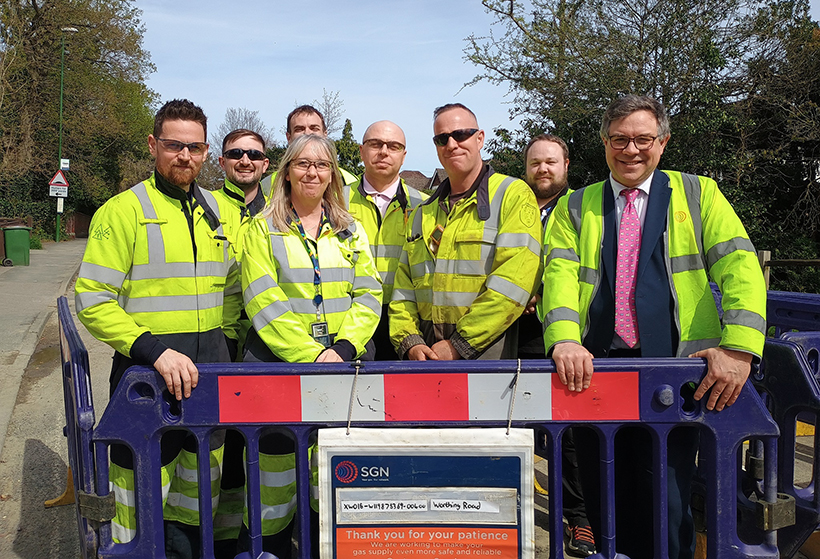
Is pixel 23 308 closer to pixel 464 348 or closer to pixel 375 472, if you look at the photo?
pixel 464 348

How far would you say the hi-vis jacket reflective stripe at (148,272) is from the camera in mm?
2721

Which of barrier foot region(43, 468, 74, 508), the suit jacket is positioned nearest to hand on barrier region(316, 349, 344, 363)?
the suit jacket

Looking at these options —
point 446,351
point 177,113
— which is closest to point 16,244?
point 177,113

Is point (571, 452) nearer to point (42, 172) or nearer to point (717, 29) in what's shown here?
point (717, 29)

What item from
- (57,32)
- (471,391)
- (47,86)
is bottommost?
(471,391)


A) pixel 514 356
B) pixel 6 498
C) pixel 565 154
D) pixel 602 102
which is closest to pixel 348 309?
pixel 514 356

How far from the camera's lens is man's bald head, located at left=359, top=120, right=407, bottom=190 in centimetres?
397

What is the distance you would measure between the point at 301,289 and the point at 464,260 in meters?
0.79

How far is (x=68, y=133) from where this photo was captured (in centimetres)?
3231

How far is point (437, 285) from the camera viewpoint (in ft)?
10.7

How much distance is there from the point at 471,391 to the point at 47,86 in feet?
115

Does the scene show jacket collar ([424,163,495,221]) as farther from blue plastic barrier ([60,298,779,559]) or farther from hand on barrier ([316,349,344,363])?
blue plastic barrier ([60,298,779,559])

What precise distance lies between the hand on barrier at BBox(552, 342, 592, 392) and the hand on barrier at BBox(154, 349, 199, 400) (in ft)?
4.11

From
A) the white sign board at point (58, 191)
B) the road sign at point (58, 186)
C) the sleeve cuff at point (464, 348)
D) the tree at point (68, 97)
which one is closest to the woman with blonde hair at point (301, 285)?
the sleeve cuff at point (464, 348)
